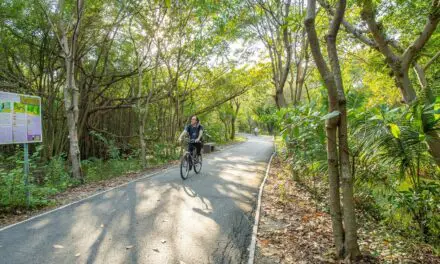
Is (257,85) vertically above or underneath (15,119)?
above

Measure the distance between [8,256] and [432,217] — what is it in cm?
571

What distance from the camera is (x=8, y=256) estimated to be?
355 cm

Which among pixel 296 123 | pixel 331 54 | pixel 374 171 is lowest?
pixel 374 171

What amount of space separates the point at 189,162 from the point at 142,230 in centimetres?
422

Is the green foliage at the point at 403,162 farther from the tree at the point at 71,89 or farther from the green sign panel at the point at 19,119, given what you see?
the tree at the point at 71,89

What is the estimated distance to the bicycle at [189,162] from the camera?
8102 mm

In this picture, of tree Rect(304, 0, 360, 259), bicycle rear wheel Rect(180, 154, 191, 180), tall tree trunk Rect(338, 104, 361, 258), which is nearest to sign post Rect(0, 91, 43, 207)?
bicycle rear wheel Rect(180, 154, 191, 180)

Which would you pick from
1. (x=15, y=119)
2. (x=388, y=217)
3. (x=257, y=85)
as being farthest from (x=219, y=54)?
(x=388, y=217)

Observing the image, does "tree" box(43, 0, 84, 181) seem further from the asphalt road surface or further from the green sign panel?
the green sign panel

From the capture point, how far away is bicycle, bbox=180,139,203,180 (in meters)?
8.10

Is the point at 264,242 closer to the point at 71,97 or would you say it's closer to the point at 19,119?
the point at 19,119

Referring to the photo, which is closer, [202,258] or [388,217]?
[202,258]

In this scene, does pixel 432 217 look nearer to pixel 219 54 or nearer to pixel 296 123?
pixel 296 123

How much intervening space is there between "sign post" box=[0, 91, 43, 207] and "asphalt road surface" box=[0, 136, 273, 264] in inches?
60.9
